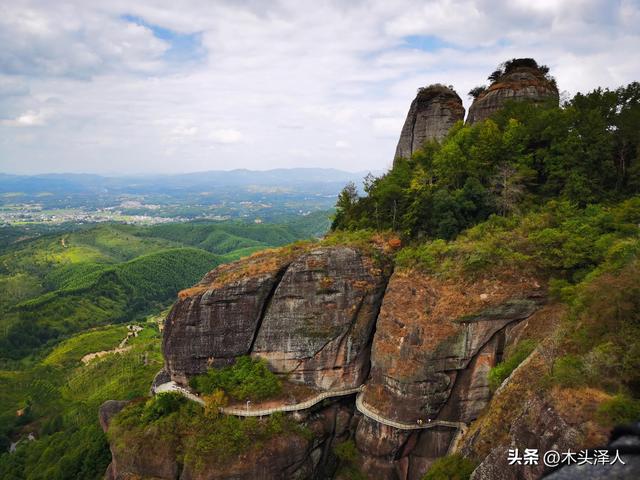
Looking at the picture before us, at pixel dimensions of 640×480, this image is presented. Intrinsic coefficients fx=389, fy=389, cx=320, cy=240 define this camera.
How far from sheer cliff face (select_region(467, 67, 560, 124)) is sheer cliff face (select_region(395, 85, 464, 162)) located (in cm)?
283

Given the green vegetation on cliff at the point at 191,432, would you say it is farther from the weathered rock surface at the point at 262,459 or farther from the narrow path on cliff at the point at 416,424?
the narrow path on cliff at the point at 416,424

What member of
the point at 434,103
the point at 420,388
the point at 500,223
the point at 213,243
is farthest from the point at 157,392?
the point at 213,243

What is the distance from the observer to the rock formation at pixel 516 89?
1326 inches

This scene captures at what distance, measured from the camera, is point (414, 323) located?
69.9ft

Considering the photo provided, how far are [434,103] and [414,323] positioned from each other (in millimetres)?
25745

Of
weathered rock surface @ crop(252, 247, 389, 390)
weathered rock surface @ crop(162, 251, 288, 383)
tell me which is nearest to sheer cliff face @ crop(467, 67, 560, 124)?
weathered rock surface @ crop(252, 247, 389, 390)

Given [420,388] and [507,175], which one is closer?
[420,388]

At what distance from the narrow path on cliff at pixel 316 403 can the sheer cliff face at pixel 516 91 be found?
26250 mm

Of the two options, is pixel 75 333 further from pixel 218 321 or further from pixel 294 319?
pixel 294 319

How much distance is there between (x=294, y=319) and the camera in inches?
966

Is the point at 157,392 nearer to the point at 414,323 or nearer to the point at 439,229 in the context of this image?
the point at 414,323

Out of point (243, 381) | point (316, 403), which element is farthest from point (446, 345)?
point (243, 381)

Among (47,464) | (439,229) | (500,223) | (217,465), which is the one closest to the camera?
(217,465)

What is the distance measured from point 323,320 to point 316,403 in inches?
198
